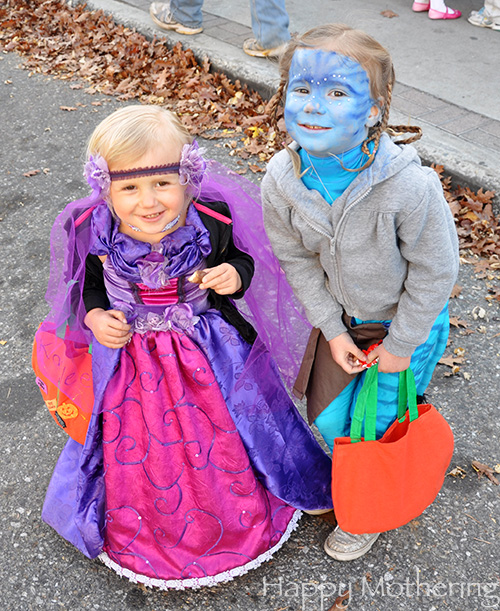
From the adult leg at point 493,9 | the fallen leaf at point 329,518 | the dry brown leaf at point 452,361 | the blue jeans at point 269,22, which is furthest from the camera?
the adult leg at point 493,9

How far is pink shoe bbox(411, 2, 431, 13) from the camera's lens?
19.2 ft

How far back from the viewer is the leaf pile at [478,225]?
3.37 meters

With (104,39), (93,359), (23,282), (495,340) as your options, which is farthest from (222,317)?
(104,39)

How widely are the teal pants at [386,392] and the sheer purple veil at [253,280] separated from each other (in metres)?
0.24

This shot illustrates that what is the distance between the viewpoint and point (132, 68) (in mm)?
5613

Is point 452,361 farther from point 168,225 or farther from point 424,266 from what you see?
point 168,225

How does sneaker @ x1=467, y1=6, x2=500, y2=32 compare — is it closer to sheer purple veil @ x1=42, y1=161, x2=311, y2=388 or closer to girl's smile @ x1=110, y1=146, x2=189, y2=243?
sheer purple veil @ x1=42, y1=161, x2=311, y2=388

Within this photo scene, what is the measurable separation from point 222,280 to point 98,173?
1.51 ft

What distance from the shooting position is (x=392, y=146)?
165 cm

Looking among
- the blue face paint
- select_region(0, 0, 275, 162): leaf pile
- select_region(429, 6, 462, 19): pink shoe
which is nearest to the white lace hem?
the blue face paint

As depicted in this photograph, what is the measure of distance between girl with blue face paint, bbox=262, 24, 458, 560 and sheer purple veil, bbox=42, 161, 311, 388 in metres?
0.19

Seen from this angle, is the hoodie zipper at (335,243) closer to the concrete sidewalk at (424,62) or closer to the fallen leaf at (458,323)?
the fallen leaf at (458,323)

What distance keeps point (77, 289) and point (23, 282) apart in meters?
1.69

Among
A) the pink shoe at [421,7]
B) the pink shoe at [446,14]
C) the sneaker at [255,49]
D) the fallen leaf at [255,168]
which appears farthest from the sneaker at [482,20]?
the fallen leaf at [255,168]
